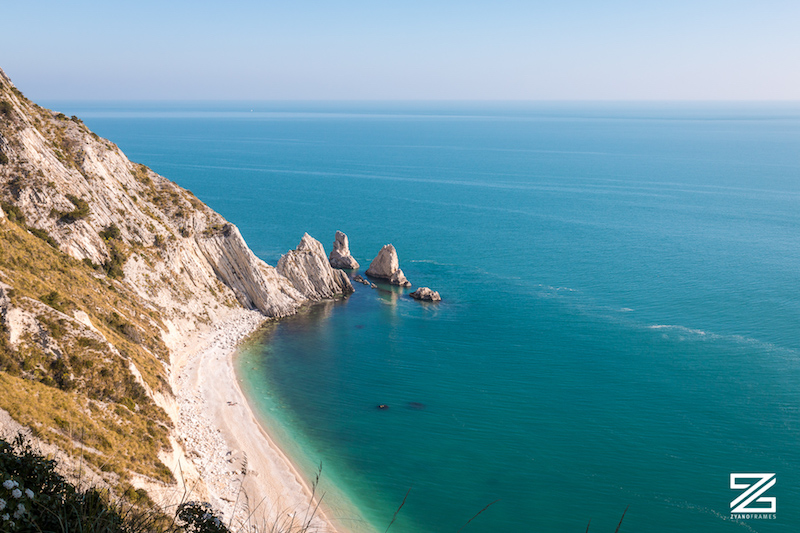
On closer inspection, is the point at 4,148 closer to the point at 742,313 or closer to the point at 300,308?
the point at 300,308

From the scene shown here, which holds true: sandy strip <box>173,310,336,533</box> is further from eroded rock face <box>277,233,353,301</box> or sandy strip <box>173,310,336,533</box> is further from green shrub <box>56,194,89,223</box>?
eroded rock face <box>277,233,353,301</box>

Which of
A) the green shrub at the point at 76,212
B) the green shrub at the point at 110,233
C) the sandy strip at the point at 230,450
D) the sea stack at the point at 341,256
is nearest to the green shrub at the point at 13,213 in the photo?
the green shrub at the point at 76,212

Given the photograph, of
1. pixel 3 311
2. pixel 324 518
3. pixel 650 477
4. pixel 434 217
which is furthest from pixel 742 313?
pixel 3 311

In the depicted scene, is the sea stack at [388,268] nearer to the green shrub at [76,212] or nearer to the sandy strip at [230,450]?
the sandy strip at [230,450]

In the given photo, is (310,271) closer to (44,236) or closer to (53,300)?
(44,236)

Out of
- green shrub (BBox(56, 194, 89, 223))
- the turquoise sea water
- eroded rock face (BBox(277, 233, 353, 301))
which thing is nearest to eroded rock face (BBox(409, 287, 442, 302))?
the turquoise sea water

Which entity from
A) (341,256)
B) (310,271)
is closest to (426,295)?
(310,271)
